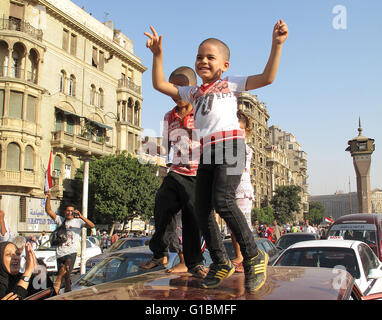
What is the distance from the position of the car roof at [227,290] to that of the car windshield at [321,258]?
12.8 ft

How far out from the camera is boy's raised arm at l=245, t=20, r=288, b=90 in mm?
2818

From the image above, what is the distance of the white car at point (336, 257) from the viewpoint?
5977 mm

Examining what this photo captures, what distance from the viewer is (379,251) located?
9461mm

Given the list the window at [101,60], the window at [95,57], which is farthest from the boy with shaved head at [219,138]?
the window at [101,60]

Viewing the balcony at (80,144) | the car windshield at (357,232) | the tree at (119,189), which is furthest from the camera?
the balcony at (80,144)

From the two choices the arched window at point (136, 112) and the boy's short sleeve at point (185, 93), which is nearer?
the boy's short sleeve at point (185, 93)

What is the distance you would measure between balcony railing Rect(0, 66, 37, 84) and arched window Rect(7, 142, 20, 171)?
5.27 m

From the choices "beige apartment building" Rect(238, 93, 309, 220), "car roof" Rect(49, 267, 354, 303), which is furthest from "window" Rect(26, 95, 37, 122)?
"beige apartment building" Rect(238, 93, 309, 220)

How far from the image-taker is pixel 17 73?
31.8 meters

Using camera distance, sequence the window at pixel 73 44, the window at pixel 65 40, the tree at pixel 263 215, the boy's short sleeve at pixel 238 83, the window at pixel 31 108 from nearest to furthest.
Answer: the boy's short sleeve at pixel 238 83 < the window at pixel 31 108 < the window at pixel 65 40 < the window at pixel 73 44 < the tree at pixel 263 215

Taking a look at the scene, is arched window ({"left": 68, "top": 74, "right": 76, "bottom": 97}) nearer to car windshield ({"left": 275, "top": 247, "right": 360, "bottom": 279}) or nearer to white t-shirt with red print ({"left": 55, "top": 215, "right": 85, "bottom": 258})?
white t-shirt with red print ({"left": 55, "top": 215, "right": 85, "bottom": 258})

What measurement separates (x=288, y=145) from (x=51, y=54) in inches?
3849

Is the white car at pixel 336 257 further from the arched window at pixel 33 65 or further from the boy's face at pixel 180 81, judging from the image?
the arched window at pixel 33 65

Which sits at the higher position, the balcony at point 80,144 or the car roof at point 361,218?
the balcony at point 80,144
